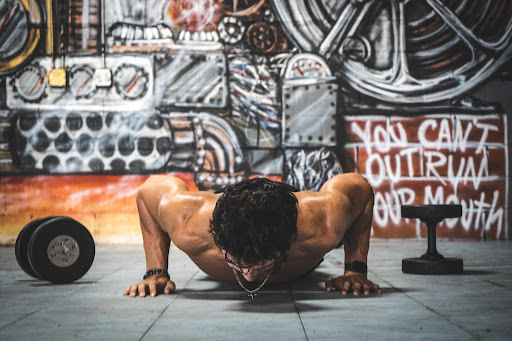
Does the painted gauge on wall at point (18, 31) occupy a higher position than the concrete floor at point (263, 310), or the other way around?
the painted gauge on wall at point (18, 31)

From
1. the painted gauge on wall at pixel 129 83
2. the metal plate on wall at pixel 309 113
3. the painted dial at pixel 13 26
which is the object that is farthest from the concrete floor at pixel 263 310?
the painted dial at pixel 13 26

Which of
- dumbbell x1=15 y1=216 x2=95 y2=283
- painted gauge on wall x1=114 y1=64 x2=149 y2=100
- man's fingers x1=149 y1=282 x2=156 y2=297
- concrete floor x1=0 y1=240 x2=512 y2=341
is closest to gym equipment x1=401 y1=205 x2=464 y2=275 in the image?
concrete floor x1=0 y1=240 x2=512 y2=341

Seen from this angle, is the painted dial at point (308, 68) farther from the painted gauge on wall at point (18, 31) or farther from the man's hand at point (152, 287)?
the man's hand at point (152, 287)

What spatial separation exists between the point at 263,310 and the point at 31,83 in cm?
605

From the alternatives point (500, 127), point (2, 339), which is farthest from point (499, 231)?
point (2, 339)

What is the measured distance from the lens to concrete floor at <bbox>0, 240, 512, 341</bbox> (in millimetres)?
2271

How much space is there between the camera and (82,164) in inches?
292

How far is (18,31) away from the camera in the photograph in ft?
24.8

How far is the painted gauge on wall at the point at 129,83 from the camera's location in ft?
24.7

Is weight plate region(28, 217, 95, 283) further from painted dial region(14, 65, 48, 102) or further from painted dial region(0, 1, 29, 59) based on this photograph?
painted dial region(0, 1, 29, 59)

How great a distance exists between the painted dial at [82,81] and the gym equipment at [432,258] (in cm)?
496

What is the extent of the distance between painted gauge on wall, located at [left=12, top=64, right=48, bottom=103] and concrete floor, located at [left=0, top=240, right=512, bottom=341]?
12.2 ft

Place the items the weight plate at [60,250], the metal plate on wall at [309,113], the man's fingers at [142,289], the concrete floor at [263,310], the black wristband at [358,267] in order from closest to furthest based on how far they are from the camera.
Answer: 1. the concrete floor at [263,310]
2. the man's fingers at [142,289]
3. the black wristband at [358,267]
4. the weight plate at [60,250]
5. the metal plate on wall at [309,113]

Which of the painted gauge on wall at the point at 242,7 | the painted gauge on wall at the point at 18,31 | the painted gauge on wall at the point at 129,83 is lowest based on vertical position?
the painted gauge on wall at the point at 129,83
